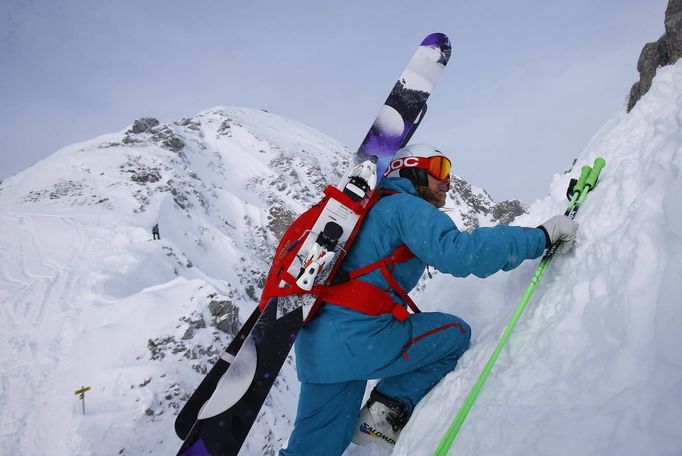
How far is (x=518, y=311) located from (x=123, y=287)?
20.8m

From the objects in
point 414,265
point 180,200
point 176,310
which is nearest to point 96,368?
point 176,310

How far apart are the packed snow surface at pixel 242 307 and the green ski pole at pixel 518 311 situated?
66 millimetres

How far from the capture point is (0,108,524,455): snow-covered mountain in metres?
12.3

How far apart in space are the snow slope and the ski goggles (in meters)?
0.95

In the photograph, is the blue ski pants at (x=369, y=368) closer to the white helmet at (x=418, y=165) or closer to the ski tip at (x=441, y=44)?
the white helmet at (x=418, y=165)

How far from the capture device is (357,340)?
93.1 inches

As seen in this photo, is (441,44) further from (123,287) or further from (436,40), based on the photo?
(123,287)

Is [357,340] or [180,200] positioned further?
[180,200]

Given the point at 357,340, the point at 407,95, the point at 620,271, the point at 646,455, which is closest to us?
the point at 646,455

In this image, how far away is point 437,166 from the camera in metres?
2.80

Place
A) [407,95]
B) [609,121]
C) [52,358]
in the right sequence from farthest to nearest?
[52,358] → [609,121] → [407,95]

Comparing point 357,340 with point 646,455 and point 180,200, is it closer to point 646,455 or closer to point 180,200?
point 646,455

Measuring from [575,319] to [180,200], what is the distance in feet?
120

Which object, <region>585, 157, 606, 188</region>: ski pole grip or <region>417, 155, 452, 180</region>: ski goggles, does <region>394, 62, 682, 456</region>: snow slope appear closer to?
<region>585, 157, 606, 188</region>: ski pole grip
